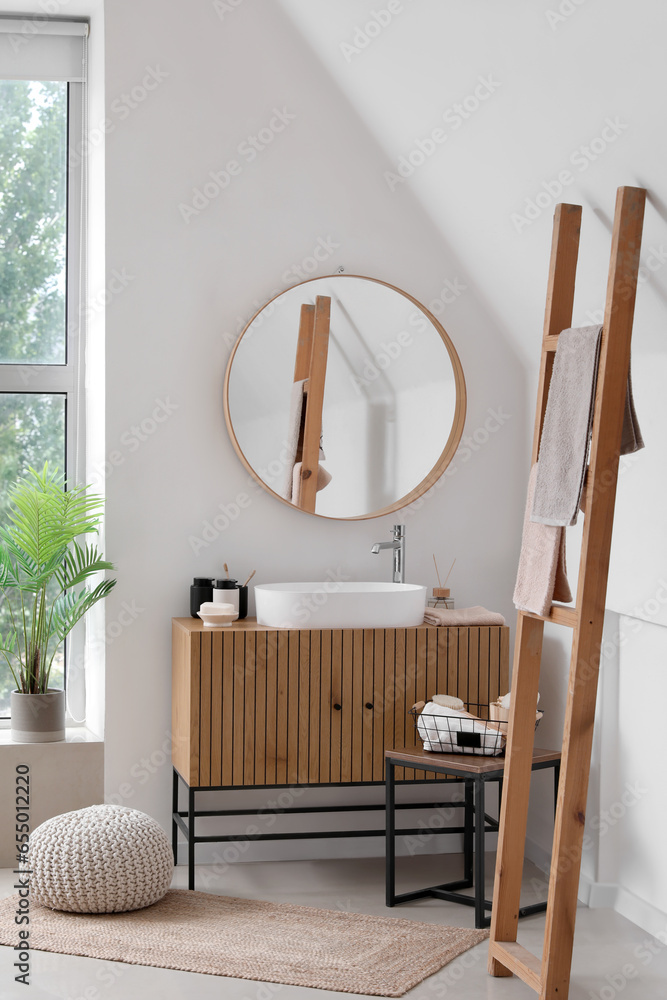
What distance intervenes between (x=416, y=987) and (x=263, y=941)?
0.44 m

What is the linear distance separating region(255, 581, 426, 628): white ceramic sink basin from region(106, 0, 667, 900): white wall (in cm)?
42

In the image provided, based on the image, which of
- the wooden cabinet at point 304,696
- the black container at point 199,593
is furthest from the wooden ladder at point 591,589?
the black container at point 199,593

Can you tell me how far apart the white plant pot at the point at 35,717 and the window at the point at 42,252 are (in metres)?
0.31

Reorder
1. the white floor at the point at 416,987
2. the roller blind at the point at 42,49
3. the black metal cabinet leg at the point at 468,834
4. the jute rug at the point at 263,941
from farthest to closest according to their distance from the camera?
the roller blind at the point at 42,49, the black metal cabinet leg at the point at 468,834, the jute rug at the point at 263,941, the white floor at the point at 416,987

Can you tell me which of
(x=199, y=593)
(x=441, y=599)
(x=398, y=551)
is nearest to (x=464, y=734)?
(x=441, y=599)

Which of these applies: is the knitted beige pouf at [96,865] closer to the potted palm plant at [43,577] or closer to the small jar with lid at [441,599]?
the potted palm plant at [43,577]

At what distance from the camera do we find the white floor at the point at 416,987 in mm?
2344

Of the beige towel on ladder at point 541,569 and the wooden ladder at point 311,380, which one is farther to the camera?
the wooden ladder at point 311,380

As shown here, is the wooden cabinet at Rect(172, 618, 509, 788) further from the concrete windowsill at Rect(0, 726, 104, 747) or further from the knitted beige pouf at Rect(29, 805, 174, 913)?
the concrete windowsill at Rect(0, 726, 104, 747)

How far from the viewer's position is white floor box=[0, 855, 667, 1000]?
2.34 meters

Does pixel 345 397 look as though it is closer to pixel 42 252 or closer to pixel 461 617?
pixel 461 617

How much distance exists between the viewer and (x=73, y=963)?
8.13ft

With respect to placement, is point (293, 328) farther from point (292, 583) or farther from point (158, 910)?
point (158, 910)

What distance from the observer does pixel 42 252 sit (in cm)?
369
